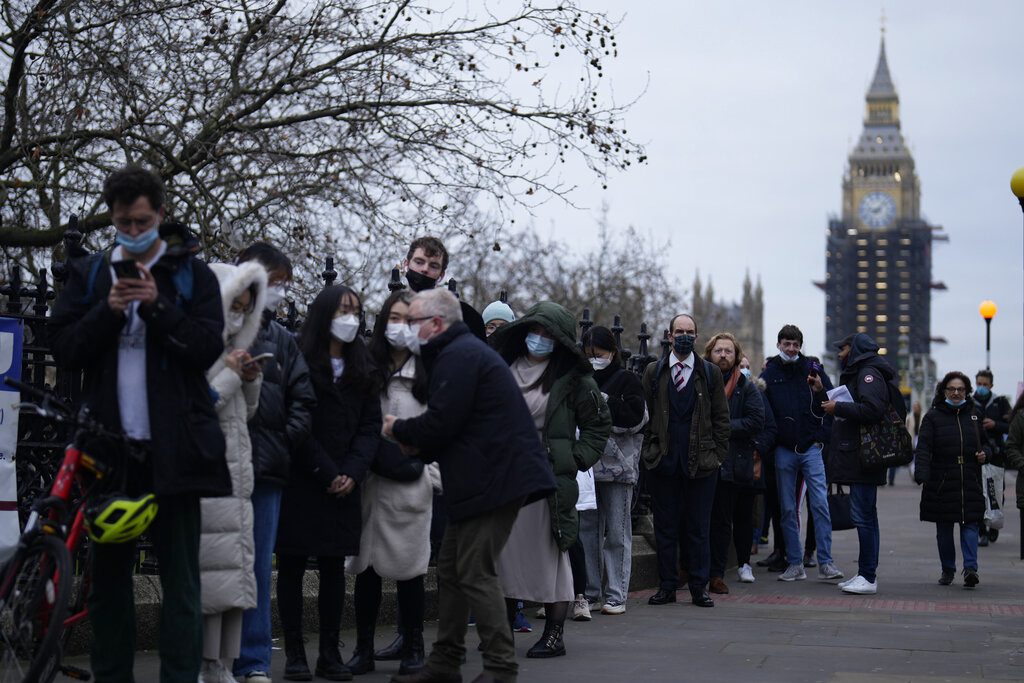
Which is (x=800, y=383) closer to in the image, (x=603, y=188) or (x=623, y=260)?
(x=603, y=188)

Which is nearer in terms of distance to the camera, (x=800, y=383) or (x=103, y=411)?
(x=103, y=411)

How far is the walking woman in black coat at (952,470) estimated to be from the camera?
1210 cm

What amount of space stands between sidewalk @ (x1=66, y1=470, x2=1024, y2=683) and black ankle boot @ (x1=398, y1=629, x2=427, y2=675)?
0.16 metres

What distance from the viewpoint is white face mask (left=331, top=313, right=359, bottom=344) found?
21.6 feet

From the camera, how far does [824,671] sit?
7352 mm

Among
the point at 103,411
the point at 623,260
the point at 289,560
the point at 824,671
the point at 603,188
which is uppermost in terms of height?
the point at 623,260

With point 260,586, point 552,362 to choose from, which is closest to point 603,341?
point 552,362

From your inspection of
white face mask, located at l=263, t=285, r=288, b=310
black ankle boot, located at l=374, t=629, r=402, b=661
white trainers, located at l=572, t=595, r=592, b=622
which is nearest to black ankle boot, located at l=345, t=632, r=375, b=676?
black ankle boot, located at l=374, t=629, r=402, b=661

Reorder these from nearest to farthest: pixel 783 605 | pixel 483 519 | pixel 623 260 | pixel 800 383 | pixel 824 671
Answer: pixel 483 519 → pixel 824 671 → pixel 783 605 → pixel 800 383 → pixel 623 260

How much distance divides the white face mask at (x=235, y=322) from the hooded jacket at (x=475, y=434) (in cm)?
87

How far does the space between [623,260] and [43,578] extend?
2055 inches

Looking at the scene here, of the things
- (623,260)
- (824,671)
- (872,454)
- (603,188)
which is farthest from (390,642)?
(623,260)

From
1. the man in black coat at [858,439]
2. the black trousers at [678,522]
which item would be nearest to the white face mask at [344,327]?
the black trousers at [678,522]

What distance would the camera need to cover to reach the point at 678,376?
10.7 metres
